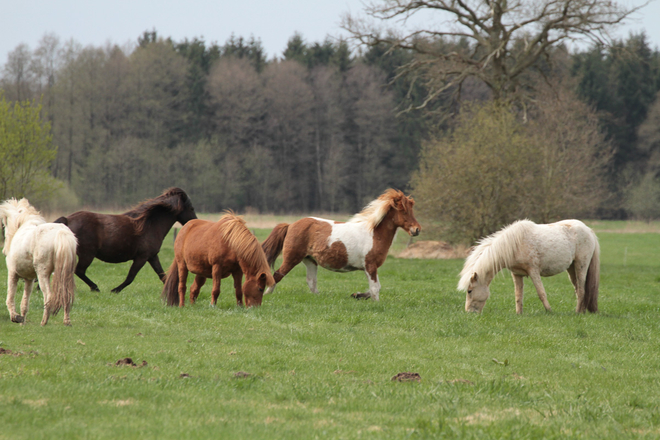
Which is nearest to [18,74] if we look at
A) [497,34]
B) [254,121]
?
[254,121]

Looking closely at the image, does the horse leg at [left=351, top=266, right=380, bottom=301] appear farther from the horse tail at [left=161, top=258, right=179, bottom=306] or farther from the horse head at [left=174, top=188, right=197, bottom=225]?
the horse head at [left=174, top=188, right=197, bottom=225]

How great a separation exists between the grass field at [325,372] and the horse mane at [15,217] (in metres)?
1.24

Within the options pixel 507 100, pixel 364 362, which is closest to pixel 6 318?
pixel 364 362

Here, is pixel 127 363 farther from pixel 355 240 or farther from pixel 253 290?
pixel 355 240

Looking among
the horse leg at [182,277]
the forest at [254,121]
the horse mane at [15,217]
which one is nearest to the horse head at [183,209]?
the horse leg at [182,277]

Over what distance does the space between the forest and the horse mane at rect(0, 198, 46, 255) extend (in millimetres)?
43091

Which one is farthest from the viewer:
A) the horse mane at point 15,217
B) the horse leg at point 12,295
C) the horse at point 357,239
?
the horse at point 357,239

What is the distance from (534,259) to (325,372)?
5597 mm

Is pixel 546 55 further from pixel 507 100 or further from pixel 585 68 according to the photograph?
pixel 585 68

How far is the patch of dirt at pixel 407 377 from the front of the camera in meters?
5.71

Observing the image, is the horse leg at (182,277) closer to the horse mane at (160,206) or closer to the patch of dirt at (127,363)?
the horse mane at (160,206)

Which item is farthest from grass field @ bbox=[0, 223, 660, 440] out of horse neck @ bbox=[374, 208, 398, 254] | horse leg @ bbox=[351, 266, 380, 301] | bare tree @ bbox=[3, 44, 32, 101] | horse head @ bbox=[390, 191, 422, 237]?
bare tree @ bbox=[3, 44, 32, 101]

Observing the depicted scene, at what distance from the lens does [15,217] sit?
841 centimetres

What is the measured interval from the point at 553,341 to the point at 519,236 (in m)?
2.70
